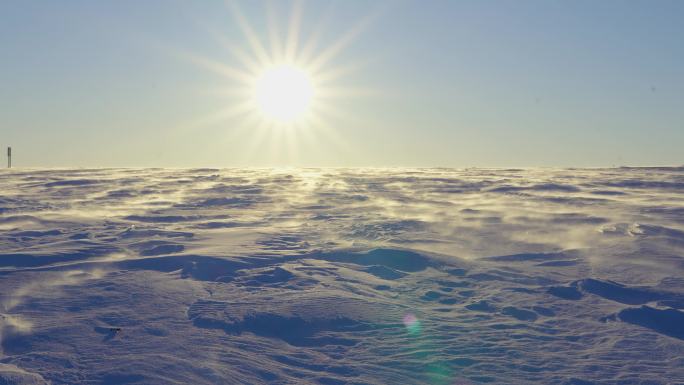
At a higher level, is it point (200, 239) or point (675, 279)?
point (200, 239)

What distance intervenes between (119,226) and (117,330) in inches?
177

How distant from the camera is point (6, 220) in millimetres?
9234

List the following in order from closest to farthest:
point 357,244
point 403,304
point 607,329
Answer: point 607,329, point 403,304, point 357,244

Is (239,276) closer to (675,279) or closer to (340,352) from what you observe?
(340,352)

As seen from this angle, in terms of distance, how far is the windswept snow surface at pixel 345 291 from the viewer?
4293 millimetres

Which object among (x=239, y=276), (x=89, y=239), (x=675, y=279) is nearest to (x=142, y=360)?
(x=239, y=276)

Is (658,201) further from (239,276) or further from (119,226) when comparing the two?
(119,226)

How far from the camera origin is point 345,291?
5910 millimetres

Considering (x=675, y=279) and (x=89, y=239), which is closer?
(x=675, y=279)

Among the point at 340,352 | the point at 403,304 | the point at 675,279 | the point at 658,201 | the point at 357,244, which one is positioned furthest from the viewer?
the point at 658,201

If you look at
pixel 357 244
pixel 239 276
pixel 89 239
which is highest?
pixel 89 239

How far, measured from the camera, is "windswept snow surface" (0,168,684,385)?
4.29m

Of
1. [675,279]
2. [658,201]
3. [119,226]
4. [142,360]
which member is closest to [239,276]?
[142,360]

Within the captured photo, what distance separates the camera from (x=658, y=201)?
10273mm
